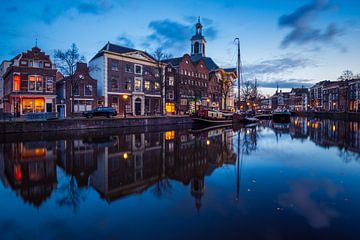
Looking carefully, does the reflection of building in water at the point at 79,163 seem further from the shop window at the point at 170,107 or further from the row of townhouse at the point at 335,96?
the row of townhouse at the point at 335,96

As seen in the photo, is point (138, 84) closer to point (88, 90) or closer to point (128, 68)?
point (128, 68)

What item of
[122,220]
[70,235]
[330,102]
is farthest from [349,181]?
[330,102]

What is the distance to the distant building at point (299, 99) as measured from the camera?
547 feet

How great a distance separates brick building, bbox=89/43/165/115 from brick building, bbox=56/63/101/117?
95.4 inches

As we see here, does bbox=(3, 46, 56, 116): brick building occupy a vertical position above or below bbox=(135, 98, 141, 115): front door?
above

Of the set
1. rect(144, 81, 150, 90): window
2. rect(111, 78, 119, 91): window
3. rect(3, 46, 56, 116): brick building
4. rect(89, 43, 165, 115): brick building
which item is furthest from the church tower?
rect(3, 46, 56, 116): brick building

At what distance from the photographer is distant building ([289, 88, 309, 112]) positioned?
167 meters

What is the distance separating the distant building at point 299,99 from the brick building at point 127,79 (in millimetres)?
136862

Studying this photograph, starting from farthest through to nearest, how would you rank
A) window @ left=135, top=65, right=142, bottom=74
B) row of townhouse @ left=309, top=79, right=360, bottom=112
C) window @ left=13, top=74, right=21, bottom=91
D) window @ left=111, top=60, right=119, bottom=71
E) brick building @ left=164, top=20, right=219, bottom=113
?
row of townhouse @ left=309, top=79, right=360, bottom=112 < brick building @ left=164, top=20, right=219, bottom=113 < window @ left=135, top=65, right=142, bottom=74 < window @ left=111, top=60, right=119, bottom=71 < window @ left=13, top=74, right=21, bottom=91

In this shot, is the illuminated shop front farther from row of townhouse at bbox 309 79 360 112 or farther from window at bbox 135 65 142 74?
row of townhouse at bbox 309 79 360 112

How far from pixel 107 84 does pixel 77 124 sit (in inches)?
717

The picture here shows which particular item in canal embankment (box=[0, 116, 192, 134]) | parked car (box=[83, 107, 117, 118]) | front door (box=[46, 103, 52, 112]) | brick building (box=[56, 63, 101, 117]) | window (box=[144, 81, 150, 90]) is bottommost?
canal embankment (box=[0, 116, 192, 134])

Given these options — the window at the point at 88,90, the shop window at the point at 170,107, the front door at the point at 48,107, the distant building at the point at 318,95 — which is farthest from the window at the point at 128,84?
the distant building at the point at 318,95

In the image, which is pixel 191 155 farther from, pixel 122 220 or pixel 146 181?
pixel 122 220
